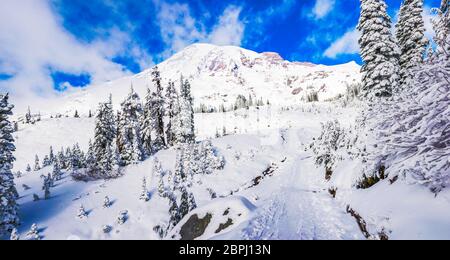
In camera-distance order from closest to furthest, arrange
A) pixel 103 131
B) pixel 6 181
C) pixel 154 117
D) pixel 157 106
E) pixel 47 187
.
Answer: pixel 6 181, pixel 47 187, pixel 103 131, pixel 157 106, pixel 154 117

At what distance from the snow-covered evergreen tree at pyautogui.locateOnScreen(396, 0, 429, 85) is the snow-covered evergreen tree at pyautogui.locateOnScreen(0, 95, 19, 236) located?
34.4m

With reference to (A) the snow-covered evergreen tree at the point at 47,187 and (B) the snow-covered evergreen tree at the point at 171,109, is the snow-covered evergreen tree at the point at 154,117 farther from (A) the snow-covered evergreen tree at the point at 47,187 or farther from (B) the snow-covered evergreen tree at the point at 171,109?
(A) the snow-covered evergreen tree at the point at 47,187

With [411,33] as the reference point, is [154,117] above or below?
below

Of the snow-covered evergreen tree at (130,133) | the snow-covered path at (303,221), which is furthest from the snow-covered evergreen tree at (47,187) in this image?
the snow-covered path at (303,221)

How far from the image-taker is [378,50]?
76.5ft

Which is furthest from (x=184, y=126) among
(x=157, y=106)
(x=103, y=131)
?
(x=103, y=131)

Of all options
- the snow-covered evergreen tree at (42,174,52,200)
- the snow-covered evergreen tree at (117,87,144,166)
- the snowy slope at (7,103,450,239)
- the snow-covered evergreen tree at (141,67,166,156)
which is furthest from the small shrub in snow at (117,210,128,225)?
the snow-covered evergreen tree at (141,67,166,156)

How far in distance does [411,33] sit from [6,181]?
37.5m

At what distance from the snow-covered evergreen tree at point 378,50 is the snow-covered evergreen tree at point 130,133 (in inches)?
1311

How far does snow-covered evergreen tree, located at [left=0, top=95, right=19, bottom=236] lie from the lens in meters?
21.5

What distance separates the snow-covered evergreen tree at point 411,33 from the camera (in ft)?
87.8

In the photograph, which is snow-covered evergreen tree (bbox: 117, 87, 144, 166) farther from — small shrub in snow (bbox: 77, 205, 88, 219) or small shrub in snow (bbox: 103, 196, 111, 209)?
small shrub in snow (bbox: 77, 205, 88, 219)

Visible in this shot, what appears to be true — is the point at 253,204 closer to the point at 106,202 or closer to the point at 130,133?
the point at 106,202
